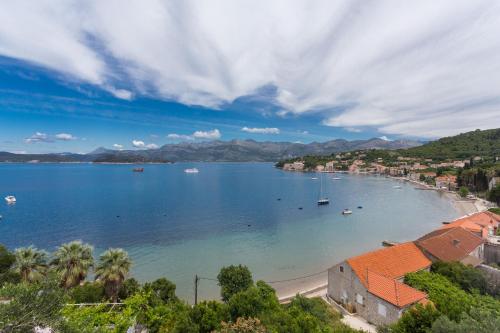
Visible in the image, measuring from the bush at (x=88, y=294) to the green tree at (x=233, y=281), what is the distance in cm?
892

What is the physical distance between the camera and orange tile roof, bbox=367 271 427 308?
688 inches

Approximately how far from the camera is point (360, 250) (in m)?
38.8

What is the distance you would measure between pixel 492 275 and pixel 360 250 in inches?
674

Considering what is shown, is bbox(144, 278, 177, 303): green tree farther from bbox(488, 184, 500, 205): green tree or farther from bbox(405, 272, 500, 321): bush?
bbox(488, 184, 500, 205): green tree

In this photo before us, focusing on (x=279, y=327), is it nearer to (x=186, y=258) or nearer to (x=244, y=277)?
(x=244, y=277)

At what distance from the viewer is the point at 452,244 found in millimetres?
27344

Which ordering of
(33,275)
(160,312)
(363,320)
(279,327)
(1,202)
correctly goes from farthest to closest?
1. (1,202)
2. (363,320)
3. (33,275)
4. (160,312)
5. (279,327)

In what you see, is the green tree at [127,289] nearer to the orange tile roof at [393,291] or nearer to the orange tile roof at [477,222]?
the orange tile roof at [393,291]

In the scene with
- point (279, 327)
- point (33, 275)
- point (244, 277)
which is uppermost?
point (279, 327)

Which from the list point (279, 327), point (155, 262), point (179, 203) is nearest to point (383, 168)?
point (179, 203)

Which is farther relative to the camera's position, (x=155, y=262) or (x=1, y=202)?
(x=1, y=202)

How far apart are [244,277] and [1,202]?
287ft

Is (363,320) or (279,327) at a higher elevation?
(279,327)

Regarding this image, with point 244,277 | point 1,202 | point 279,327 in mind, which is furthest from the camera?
point 1,202
